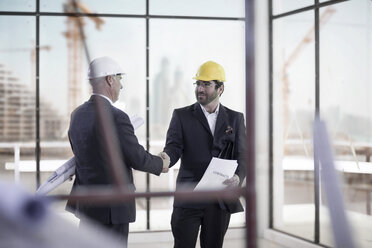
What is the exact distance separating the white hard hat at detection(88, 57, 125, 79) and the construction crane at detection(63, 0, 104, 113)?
3409 millimetres

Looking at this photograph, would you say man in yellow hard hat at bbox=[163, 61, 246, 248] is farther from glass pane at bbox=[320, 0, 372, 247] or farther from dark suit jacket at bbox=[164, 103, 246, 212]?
glass pane at bbox=[320, 0, 372, 247]

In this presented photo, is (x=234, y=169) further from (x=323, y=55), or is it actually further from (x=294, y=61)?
(x=294, y=61)

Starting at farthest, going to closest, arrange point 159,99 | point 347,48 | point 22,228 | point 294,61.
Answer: point 159,99, point 294,61, point 347,48, point 22,228

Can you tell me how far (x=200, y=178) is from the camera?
3219mm

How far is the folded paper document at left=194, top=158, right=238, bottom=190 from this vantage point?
A: 9.93 feet

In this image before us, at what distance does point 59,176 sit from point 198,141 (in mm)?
938

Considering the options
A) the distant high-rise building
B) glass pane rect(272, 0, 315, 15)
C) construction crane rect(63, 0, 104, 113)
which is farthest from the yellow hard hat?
construction crane rect(63, 0, 104, 113)

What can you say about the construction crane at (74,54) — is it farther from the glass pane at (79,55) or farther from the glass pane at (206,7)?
the glass pane at (206,7)

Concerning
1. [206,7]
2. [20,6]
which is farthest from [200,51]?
[20,6]

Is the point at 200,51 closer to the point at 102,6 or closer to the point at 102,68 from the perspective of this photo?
the point at 102,6

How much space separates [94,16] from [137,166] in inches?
142

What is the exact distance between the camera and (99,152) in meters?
2.71

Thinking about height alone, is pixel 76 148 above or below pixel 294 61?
below

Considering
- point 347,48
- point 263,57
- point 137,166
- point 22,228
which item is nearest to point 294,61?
point 347,48
